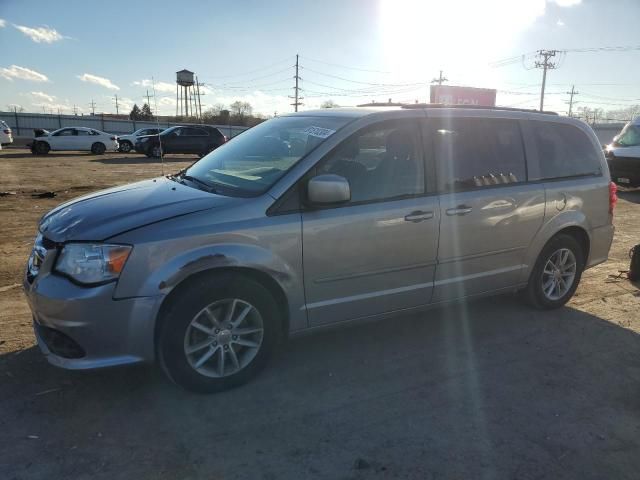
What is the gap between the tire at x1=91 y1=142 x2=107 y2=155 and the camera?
28.3 meters

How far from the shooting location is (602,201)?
502cm

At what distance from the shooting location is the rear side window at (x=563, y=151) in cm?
466

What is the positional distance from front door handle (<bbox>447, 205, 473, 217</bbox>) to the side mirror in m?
1.03

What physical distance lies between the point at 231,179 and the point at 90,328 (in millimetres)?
1440

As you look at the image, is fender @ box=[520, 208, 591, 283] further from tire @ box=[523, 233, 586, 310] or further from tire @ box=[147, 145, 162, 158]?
tire @ box=[147, 145, 162, 158]

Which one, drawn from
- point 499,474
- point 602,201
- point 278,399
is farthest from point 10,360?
point 602,201

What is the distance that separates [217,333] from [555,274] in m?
3.40

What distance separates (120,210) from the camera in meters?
3.25

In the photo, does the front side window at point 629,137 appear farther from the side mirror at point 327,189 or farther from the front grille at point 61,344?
the front grille at point 61,344

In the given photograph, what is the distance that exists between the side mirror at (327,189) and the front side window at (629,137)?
1487 cm

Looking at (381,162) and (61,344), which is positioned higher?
(381,162)

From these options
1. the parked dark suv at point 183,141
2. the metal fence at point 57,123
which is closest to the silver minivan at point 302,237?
the parked dark suv at point 183,141

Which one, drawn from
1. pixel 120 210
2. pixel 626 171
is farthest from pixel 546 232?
pixel 626 171

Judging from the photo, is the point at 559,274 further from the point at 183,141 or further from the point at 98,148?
the point at 98,148
